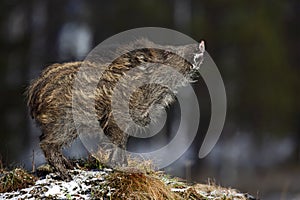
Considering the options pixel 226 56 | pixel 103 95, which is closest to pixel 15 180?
pixel 103 95

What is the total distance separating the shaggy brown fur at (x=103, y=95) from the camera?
405 centimetres

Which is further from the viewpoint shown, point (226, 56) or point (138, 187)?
point (226, 56)

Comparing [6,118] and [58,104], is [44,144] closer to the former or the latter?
[58,104]

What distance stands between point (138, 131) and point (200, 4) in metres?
11.0

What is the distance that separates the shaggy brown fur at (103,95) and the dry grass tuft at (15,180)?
9.5 inches

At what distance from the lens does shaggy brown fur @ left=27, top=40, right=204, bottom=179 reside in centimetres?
405

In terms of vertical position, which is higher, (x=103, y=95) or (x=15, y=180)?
(x=103, y=95)

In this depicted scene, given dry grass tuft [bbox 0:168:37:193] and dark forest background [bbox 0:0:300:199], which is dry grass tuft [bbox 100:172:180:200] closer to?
dry grass tuft [bbox 0:168:37:193]

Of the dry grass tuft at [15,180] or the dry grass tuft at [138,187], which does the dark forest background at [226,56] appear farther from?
the dry grass tuft at [138,187]

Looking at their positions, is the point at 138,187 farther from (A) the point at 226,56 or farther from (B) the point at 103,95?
(A) the point at 226,56

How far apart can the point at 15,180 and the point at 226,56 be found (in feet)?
36.1

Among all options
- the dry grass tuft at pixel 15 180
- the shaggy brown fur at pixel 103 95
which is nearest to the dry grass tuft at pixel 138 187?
the shaggy brown fur at pixel 103 95

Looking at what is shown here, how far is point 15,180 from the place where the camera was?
13.9ft

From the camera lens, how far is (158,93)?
162 inches
